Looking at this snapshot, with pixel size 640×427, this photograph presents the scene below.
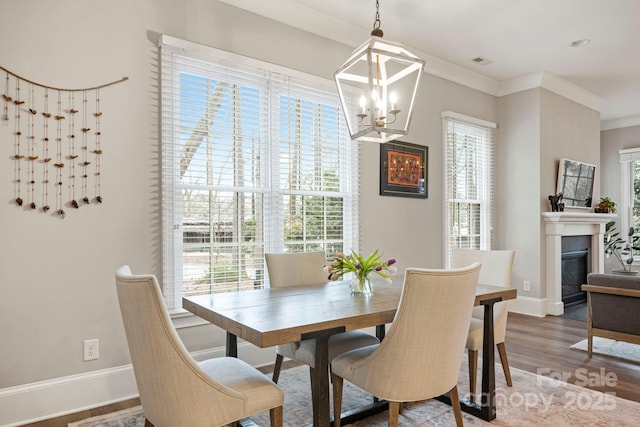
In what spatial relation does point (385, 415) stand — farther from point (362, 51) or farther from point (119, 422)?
point (362, 51)

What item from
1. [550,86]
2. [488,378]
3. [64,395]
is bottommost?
[64,395]

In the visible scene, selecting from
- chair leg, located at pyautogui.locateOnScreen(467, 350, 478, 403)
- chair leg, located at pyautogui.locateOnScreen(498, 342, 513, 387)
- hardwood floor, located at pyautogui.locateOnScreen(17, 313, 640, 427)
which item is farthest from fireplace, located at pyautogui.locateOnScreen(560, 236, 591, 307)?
chair leg, located at pyautogui.locateOnScreen(467, 350, 478, 403)

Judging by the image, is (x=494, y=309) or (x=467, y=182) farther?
(x=467, y=182)

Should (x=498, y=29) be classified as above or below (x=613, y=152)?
above

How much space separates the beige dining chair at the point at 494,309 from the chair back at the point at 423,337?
749mm

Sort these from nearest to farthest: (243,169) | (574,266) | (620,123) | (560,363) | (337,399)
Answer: (337,399) < (243,169) < (560,363) < (574,266) < (620,123)

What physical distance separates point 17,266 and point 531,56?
4.93 m

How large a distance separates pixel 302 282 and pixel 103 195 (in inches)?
54.7

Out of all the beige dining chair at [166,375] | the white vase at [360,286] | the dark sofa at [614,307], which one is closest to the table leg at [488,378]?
the white vase at [360,286]

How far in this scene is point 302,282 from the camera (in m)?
2.86

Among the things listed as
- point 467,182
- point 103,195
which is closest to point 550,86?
point 467,182

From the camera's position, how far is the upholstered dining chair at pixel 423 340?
1.66m

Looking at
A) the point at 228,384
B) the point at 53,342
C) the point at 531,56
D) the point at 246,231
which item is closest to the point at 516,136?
the point at 531,56

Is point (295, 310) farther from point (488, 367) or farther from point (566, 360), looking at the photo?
point (566, 360)
